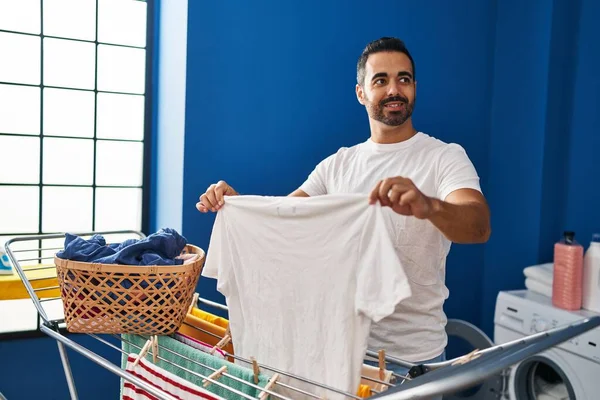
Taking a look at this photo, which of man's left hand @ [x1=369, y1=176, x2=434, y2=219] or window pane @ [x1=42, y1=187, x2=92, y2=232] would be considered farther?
window pane @ [x1=42, y1=187, x2=92, y2=232]

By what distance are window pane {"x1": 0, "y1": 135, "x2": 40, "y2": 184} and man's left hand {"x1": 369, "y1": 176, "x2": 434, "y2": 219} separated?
73.0 inches

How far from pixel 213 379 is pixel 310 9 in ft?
5.57

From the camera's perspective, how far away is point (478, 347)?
2559 millimetres

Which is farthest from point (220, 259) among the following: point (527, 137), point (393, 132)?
point (527, 137)

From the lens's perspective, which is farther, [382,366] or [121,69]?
[121,69]

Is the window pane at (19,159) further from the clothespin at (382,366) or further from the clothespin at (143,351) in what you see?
the clothespin at (382,366)

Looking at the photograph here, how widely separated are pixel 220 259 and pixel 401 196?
0.48 meters

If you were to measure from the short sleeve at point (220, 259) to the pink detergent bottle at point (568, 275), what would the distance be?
1.58 m

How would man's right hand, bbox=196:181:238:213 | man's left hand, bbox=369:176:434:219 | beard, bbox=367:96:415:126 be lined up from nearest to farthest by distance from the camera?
man's left hand, bbox=369:176:434:219
man's right hand, bbox=196:181:238:213
beard, bbox=367:96:415:126

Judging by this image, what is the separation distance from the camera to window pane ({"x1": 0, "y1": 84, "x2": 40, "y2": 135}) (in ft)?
7.77

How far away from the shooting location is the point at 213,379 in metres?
1.15

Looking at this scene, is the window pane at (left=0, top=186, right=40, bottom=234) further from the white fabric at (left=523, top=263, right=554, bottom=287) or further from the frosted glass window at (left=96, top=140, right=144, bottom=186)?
the white fabric at (left=523, top=263, right=554, bottom=287)

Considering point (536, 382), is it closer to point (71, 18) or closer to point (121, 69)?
point (121, 69)

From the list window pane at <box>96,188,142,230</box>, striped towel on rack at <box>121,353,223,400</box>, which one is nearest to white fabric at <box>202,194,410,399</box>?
striped towel on rack at <box>121,353,223,400</box>
